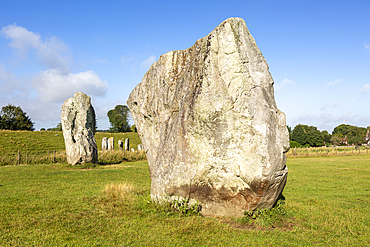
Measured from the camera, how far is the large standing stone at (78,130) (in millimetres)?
19531

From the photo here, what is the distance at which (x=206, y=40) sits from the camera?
7.21 metres

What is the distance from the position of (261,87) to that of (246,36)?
1398 millimetres

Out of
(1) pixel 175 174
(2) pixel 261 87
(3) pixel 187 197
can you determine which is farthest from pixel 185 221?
(2) pixel 261 87

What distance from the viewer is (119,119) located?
80250mm

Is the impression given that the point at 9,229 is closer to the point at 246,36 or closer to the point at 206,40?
the point at 206,40

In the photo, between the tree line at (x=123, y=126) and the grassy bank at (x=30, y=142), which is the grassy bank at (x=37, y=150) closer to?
the grassy bank at (x=30, y=142)

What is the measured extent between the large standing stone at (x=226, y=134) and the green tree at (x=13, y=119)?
59337 millimetres

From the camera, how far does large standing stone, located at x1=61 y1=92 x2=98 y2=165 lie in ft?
64.1

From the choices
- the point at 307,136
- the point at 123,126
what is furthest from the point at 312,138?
the point at 123,126

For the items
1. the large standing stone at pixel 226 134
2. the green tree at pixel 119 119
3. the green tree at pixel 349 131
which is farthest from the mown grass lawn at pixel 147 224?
the green tree at pixel 349 131

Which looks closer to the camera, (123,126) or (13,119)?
(13,119)

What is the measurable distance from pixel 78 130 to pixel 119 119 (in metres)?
61.5

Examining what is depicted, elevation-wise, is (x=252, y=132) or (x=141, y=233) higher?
(x=252, y=132)

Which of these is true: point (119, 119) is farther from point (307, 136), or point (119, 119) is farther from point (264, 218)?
A: point (264, 218)
